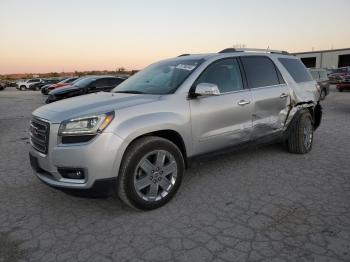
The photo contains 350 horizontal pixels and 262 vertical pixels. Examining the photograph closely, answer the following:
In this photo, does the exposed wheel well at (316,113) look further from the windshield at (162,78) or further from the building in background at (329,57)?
the building in background at (329,57)

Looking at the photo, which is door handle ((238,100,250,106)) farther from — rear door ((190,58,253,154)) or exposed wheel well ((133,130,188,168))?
exposed wheel well ((133,130,188,168))

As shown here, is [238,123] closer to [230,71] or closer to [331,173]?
[230,71]

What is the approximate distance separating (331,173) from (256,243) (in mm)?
2437

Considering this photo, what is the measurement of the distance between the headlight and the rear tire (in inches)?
138

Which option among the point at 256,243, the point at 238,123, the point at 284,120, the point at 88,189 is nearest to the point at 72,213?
the point at 88,189

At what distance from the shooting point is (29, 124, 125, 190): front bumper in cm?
319

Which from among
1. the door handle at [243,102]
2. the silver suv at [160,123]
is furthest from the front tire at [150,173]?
the door handle at [243,102]

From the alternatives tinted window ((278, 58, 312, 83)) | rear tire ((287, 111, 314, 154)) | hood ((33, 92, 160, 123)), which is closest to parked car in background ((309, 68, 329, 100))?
tinted window ((278, 58, 312, 83))

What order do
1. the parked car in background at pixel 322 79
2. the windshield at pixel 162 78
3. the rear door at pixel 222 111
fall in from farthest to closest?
the parked car in background at pixel 322 79, the windshield at pixel 162 78, the rear door at pixel 222 111

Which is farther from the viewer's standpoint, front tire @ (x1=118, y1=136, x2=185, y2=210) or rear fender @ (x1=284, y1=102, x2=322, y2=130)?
rear fender @ (x1=284, y1=102, x2=322, y2=130)

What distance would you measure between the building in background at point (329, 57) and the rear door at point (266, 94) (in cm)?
5133

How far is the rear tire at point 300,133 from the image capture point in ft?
18.2

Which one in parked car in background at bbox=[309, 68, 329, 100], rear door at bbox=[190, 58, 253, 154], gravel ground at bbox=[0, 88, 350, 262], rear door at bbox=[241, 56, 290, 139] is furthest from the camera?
parked car in background at bbox=[309, 68, 329, 100]

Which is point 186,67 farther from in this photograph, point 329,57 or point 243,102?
point 329,57
